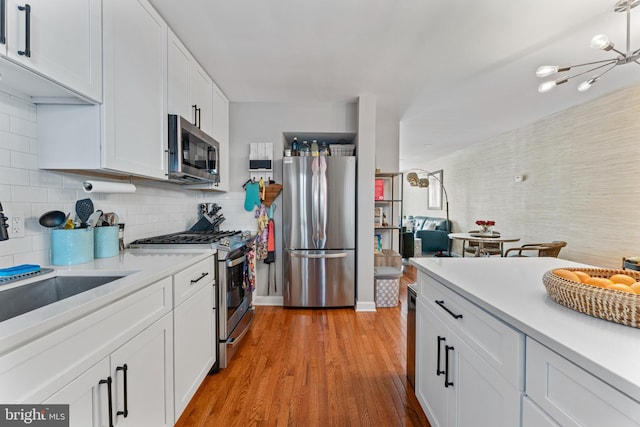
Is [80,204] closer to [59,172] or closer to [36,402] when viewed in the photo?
[59,172]

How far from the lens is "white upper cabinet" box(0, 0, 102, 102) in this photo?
0.94m

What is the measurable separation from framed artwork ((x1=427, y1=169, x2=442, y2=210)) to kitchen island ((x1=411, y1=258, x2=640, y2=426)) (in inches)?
251

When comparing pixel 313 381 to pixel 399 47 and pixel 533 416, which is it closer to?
pixel 533 416

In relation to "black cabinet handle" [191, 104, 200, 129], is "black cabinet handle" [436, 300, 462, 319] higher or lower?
lower

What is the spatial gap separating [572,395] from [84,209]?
7.06 ft

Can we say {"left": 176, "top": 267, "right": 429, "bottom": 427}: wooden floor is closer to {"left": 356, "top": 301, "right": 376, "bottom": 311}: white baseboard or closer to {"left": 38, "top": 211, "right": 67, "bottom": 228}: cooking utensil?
{"left": 356, "top": 301, "right": 376, "bottom": 311}: white baseboard

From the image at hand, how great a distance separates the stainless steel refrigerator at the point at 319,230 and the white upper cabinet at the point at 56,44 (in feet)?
6.93

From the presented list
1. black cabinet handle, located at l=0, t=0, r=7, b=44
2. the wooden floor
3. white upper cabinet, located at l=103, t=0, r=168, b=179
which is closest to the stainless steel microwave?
white upper cabinet, located at l=103, t=0, r=168, b=179

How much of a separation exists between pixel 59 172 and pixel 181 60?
1220mm

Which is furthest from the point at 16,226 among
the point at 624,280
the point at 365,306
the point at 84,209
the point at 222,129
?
the point at 365,306

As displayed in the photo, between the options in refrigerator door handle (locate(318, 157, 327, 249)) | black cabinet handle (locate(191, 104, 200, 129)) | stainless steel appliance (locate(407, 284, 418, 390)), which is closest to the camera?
stainless steel appliance (locate(407, 284, 418, 390))

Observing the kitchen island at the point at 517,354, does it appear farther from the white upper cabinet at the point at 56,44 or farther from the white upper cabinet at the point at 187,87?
the white upper cabinet at the point at 187,87

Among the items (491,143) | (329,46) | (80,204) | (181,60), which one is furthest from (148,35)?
(491,143)

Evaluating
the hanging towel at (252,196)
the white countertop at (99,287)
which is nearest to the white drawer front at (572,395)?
the white countertop at (99,287)
